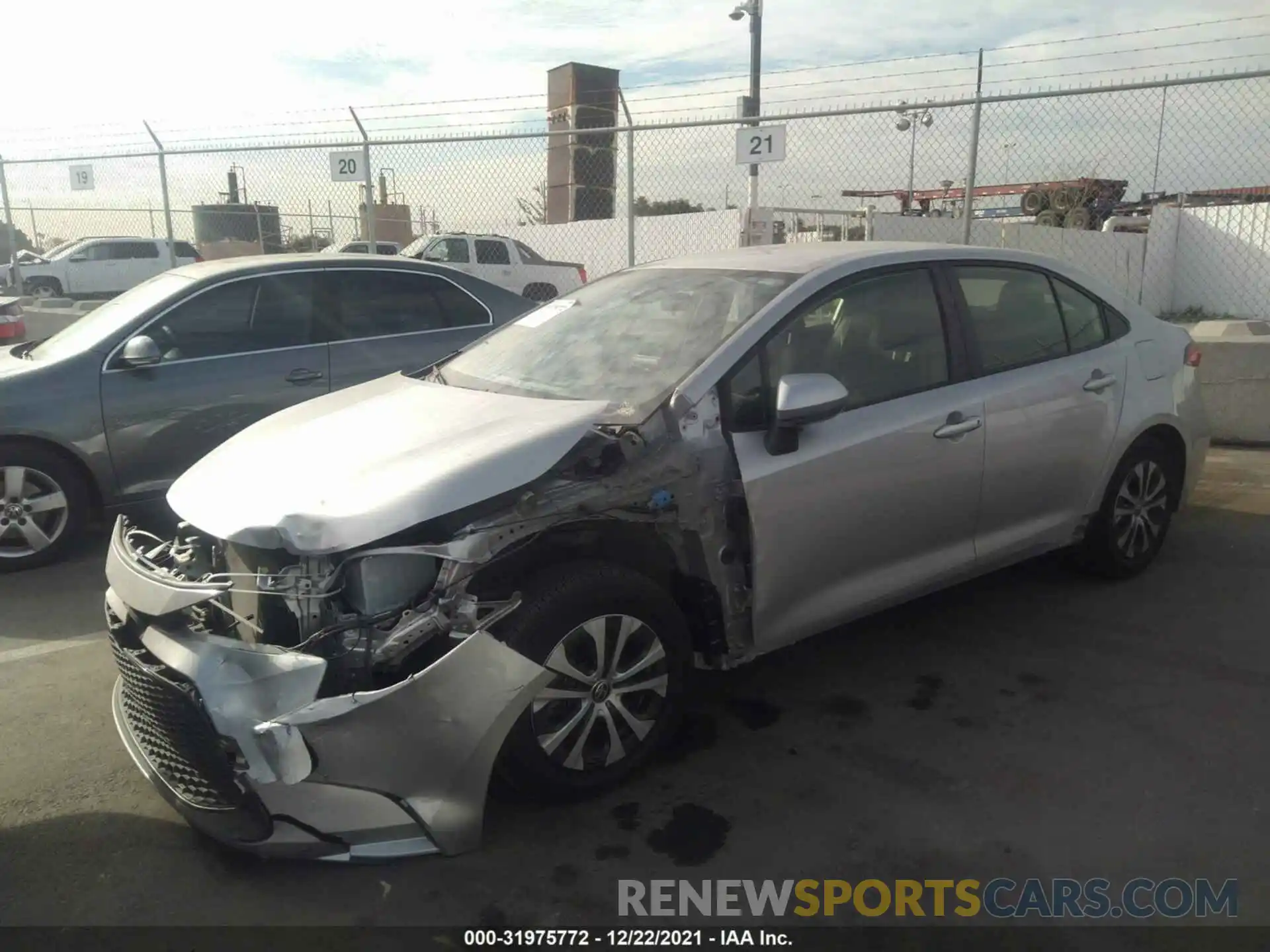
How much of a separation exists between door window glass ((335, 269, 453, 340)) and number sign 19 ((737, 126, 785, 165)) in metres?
3.54

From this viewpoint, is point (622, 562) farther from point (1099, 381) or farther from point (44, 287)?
point (44, 287)

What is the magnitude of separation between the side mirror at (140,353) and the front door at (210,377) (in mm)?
63

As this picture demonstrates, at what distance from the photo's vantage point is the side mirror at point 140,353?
5348mm

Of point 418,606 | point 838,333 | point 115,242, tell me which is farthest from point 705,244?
point 418,606

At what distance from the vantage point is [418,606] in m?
2.74

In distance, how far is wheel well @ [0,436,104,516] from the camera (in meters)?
5.25

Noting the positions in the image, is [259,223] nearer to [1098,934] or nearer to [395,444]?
[395,444]

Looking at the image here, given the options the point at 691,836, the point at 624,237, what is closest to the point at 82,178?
the point at 624,237

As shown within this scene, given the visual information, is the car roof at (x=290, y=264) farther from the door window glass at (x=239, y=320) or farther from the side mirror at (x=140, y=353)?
the side mirror at (x=140, y=353)

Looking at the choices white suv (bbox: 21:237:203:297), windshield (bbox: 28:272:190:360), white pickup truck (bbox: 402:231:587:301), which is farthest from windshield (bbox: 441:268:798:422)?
white suv (bbox: 21:237:203:297)

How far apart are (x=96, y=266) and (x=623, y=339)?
2399 centimetres

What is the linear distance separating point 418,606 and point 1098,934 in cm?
197

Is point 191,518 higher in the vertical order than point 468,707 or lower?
higher

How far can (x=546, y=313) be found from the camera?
4422 millimetres
